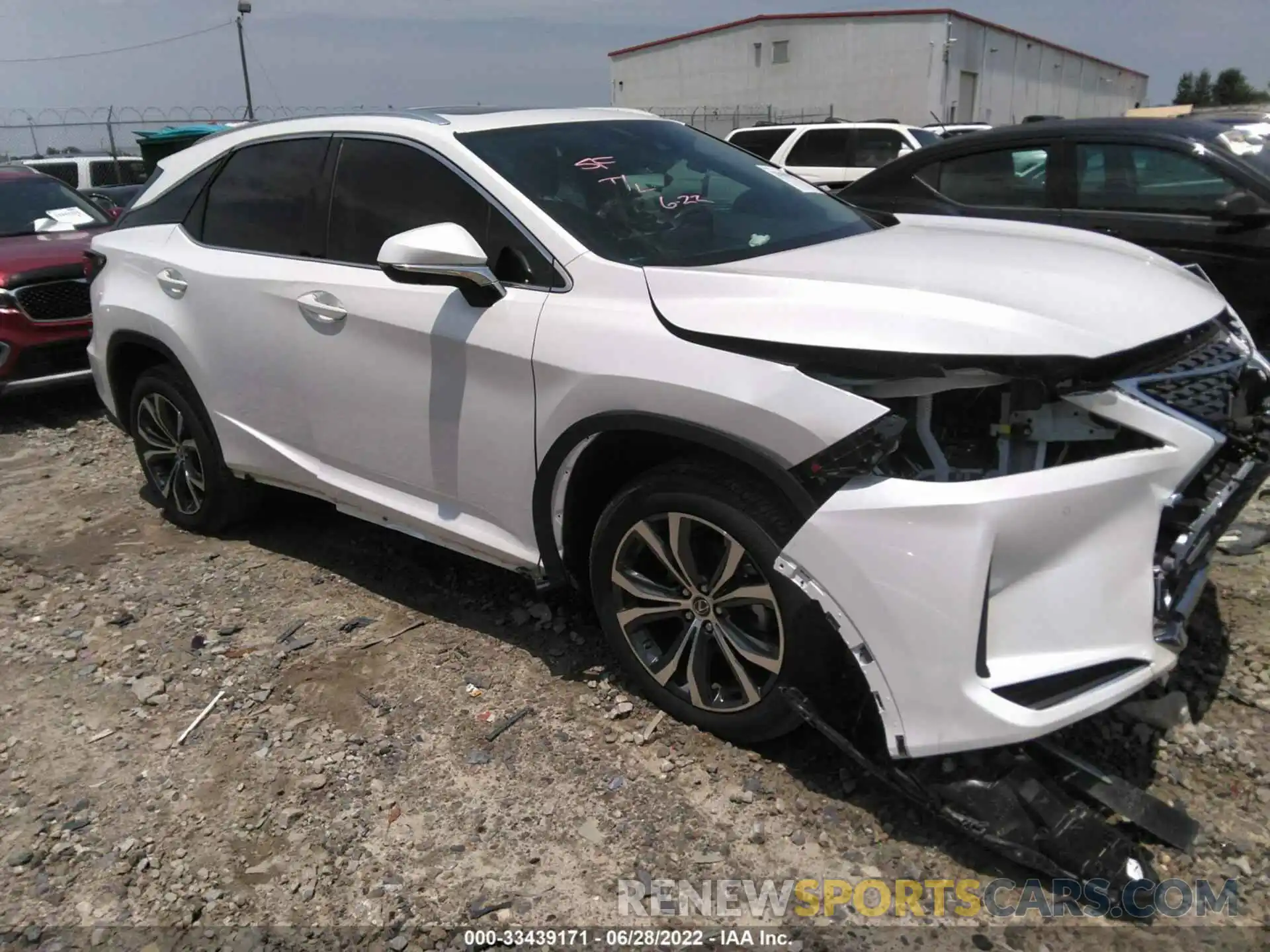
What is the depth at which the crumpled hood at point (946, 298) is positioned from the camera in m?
2.26

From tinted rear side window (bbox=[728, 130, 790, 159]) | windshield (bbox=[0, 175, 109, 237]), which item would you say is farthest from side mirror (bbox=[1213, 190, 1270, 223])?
tinted rear side window (bbox=[728, 130, 790, 159])

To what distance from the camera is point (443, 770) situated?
2912 mm

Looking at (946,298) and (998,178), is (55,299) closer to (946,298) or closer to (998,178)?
(998,178)

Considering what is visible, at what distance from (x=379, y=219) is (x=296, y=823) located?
6.63 feet

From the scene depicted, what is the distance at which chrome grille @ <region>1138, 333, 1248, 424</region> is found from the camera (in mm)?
2395

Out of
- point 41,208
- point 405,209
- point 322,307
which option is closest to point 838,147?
point 41,208

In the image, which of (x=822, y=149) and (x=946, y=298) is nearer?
(x=946, y=298)

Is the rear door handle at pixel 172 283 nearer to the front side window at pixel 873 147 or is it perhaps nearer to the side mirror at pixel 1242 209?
the side mirror at pixel 1242 209

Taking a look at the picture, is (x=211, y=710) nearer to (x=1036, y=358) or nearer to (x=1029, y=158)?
(x=1036, y=358)

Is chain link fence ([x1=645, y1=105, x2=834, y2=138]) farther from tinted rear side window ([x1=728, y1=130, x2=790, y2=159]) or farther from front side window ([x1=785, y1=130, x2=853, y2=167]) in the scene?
front side window ([x1=785, y1=130, x2=853, y2=167])

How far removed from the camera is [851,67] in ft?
135

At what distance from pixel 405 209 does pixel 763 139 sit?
1322 cm

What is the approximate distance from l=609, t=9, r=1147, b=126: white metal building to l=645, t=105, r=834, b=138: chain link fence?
31 cm

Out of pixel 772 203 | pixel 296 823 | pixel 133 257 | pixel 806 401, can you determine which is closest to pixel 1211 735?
pixel 806 401
